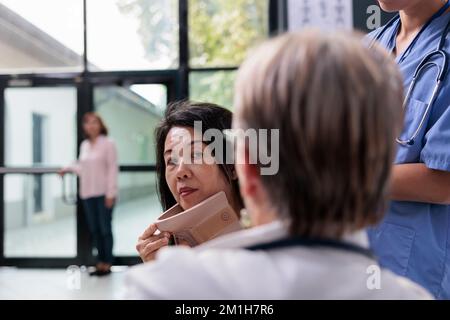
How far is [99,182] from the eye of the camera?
3.80 m

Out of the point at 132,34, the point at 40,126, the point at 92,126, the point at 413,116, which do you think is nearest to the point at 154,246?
the point at 413,116

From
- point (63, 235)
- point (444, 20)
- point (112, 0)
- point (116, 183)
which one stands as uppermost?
point (112, 0)

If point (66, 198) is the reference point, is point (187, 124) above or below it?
above

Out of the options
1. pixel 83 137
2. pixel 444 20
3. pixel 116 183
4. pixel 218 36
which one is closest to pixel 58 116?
pixel 83 137

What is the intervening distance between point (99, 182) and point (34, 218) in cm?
89

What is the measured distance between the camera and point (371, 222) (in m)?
0.57

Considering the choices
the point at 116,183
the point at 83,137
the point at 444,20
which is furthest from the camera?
the point at 83,137

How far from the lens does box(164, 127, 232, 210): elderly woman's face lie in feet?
3.66

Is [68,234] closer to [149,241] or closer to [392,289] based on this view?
[149,241]

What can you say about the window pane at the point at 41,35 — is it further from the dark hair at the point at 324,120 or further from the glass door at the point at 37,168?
the dark hair at the point at 324,120

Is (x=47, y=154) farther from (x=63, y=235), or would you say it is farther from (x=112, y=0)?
(x=112, y=0)

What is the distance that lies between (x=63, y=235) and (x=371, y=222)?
401 cm

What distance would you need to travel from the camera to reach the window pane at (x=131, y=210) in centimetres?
402

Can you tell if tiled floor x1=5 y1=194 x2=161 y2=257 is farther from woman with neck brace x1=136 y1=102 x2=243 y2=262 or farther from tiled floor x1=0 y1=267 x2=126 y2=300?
woman with neck brace x1=136 y1=102 x2=243 y2=262
